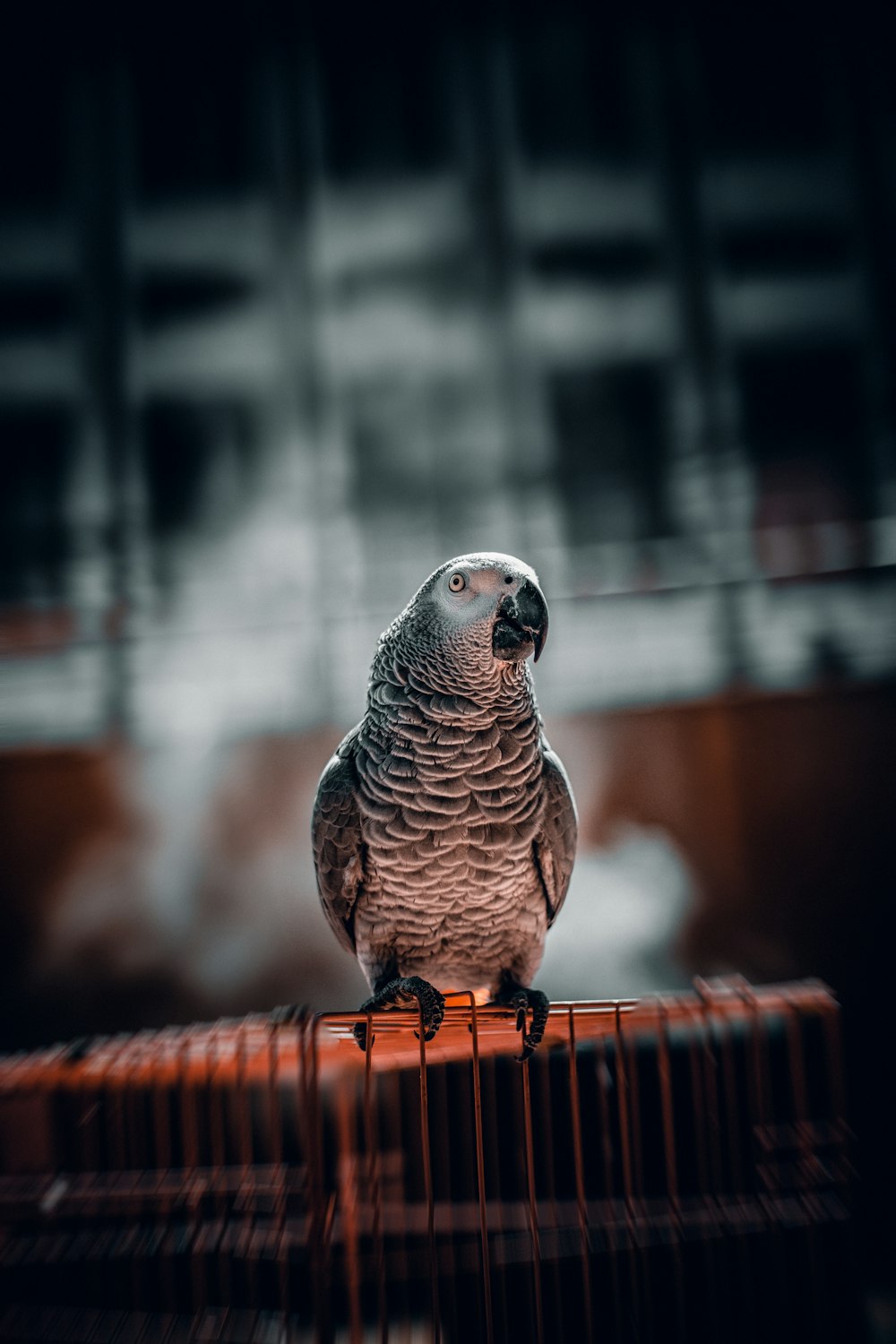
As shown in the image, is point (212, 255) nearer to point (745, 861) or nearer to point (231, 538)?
point (231, 538)

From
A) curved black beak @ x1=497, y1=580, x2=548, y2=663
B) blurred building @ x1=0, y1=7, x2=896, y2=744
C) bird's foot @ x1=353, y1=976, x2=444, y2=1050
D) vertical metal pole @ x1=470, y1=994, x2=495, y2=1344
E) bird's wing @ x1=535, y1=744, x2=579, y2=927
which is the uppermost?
blurred building @ x1=0, y1=7, x2=896, y2=744

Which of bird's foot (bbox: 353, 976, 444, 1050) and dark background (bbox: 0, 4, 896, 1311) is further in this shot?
dark background (bbox: 0, 4, 896, 1311)

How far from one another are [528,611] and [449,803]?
0.35 m

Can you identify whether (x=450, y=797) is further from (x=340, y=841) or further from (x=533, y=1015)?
(x=533, y=1015)

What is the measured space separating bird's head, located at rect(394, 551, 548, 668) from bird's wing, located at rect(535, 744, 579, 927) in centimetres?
28

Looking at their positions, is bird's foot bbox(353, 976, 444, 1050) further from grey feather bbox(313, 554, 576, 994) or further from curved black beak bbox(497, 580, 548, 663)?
curved black beak bbox(497, 580, 548, 663)

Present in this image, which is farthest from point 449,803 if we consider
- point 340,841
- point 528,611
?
point 528,611

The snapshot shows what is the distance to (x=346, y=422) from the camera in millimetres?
2449

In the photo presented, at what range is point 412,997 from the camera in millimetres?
1140

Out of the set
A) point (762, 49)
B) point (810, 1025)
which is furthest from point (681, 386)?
point (810, 1025)

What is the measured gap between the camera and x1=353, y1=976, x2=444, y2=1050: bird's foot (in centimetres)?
106

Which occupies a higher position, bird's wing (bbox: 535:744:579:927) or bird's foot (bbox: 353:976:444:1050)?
bird's wing (bbox: 535:744:579:927)

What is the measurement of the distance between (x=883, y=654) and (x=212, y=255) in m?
2.77

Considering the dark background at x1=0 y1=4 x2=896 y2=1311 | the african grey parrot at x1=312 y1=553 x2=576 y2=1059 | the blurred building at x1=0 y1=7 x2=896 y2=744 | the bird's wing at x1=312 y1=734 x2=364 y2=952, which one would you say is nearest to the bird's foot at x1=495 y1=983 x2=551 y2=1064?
the african grey parrot at x1=312 y1=553 x2=576 y2=1059
